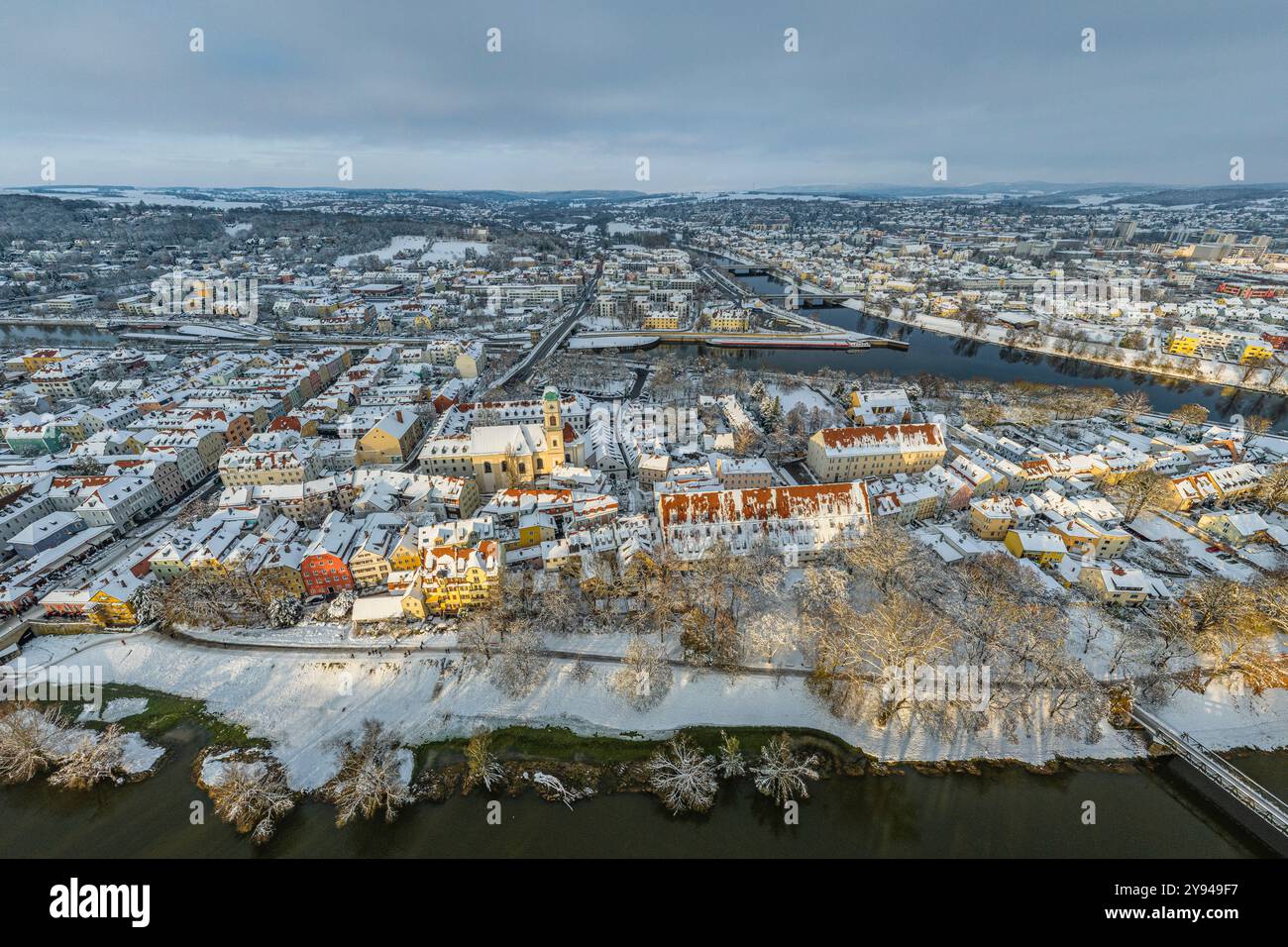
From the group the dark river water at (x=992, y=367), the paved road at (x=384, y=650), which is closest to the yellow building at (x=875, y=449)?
the paved road at (x=384, y=650)

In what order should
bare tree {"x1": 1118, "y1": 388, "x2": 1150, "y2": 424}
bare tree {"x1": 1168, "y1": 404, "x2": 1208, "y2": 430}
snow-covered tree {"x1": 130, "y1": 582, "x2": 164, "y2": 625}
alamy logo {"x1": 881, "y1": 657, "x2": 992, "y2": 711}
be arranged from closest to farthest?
1. alamy logo {"x1": 881, "y1": 657, "x2": 992, "y2": 711}
2. snow-covered tree {"x1": 130, "y1": 582, "x2": 164, "y2": 625}
3. bare tree {"x1": 1168, "y1": 404, "x2": 1208, "y2": 430}
4. bare tree {"x1": 1118, "y1": 388, "x2": 1150, "y2": 424}

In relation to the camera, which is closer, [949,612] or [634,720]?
[634,720]

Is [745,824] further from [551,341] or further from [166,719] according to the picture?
[551,341]

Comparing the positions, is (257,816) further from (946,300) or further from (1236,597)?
(946,300)

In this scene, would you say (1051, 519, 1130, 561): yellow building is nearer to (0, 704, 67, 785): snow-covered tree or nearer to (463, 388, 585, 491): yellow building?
(463, 388, 585, 491): yellow building

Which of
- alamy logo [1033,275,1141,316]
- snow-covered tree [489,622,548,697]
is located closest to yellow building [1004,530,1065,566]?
snow-covered tree [489,622,548,697]

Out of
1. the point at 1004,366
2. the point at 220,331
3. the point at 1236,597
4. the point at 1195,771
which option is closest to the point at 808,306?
the point at 1004,366

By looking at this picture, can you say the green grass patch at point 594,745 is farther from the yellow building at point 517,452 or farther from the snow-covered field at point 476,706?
the yellow building at point 517,452
